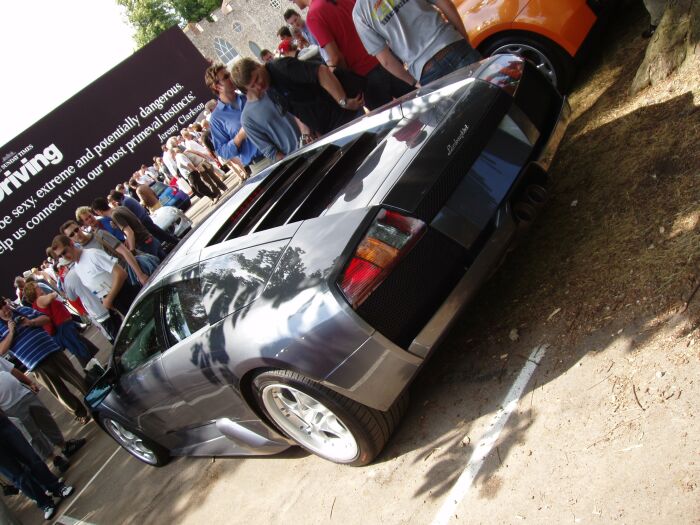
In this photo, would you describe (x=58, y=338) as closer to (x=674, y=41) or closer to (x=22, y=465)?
(x=22, y=465)

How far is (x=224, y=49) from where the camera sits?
41625 millimetres

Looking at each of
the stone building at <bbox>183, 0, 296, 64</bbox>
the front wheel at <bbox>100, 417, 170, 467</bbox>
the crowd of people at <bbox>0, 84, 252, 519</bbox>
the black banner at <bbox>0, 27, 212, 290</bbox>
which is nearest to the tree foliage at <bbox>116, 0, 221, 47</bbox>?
the stone building at <bbox>183, 0, 296, 64</bbox>

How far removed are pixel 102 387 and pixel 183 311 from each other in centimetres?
141

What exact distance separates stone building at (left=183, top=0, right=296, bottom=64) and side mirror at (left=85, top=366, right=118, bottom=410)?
4015 centimetres

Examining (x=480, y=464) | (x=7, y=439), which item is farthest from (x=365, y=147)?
(x=7, y=439)

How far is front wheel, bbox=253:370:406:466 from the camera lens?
2.66 meters

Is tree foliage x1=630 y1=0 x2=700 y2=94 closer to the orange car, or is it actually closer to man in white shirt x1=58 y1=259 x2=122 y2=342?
the orange car

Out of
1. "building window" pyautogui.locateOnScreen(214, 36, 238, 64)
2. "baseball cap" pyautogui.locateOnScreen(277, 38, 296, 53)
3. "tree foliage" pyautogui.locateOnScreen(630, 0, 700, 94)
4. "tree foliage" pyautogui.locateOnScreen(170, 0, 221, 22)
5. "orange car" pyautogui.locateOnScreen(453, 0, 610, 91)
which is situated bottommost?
"tree foliage" pyautogui.locateOnScreen(630, 0, 700, 94)

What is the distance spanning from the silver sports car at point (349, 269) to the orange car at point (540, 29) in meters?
1.54

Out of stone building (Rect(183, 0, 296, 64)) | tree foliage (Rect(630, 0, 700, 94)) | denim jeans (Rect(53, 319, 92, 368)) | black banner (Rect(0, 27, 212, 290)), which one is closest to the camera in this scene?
tree foliage (Rect(630, 0, 700, 94))

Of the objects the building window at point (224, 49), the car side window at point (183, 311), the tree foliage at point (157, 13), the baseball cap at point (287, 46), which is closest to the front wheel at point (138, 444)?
the car side window at point (183, 311)

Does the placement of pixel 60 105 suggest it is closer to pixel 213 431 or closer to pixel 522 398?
pixel 213 431

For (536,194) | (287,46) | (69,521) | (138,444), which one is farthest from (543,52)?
(287,46)

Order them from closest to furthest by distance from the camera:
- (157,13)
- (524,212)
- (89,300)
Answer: (524,212), (89,300), (157,13)
